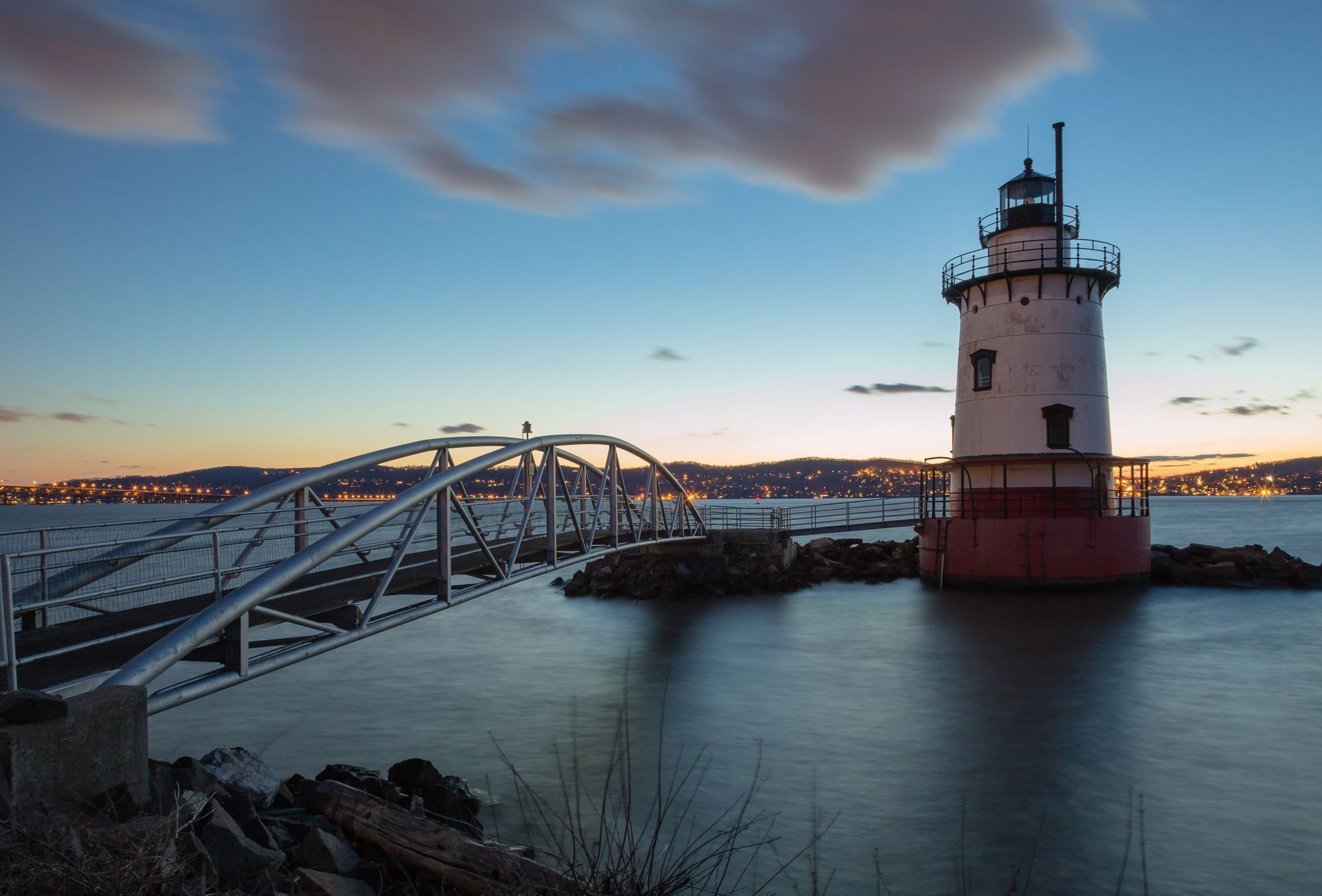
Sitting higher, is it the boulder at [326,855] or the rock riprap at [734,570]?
the boulder at [326,855]

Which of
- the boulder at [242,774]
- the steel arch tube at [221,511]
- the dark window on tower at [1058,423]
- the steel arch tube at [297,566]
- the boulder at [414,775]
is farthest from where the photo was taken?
the dark window on tower at [1058,423]

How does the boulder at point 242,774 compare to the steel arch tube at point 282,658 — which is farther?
the steel arch tube at point 282,658

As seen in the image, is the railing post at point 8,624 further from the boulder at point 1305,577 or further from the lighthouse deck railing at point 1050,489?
the boulder at point 1305,577

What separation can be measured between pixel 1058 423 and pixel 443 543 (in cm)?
1957

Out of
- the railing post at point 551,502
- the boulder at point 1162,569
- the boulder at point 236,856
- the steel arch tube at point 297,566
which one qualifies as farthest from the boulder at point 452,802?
the boulder at point 1162,569

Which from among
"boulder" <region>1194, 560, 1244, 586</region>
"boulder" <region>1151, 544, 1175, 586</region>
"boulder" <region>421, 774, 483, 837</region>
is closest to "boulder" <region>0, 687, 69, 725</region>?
"boulder" <region>421, 774, 483, 837</region>

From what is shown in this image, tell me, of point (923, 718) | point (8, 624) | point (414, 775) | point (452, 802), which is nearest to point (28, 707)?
point (8, 624)

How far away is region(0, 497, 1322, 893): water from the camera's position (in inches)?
359

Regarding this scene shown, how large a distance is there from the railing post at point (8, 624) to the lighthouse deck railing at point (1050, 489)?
23724mm

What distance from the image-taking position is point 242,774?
7.31 metres

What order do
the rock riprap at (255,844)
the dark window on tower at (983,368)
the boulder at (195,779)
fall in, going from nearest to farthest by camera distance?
the rock riprap at (255,844), the boulder at (195,779), the dark window on tower at (983,368)

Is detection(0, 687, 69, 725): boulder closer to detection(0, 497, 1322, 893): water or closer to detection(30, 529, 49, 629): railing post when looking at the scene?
detection(30, 529, 49, 629): railing post

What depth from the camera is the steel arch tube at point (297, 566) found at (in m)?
6.83

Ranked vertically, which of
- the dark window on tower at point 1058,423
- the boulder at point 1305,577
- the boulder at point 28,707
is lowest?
the boulder at point 1305,577
